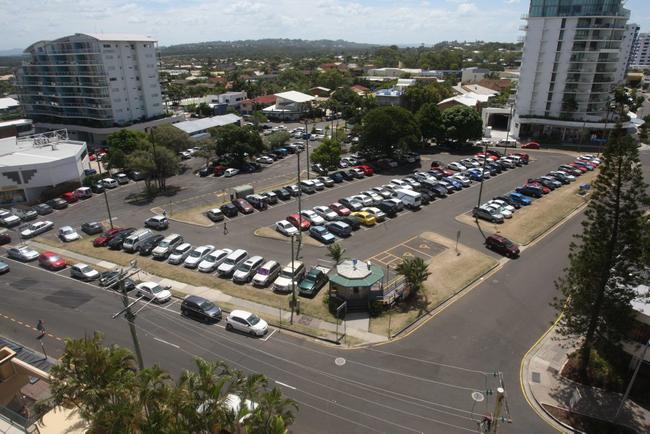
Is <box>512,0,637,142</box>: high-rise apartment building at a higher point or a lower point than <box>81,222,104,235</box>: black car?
higher

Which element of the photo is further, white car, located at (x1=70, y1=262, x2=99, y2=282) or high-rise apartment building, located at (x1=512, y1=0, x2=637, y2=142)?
high-rise apartment building, located at (x1=512, y1=0, x2=637, y2=142)

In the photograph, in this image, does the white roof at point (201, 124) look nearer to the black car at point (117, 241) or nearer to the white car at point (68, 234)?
the white car at point (68, 234)

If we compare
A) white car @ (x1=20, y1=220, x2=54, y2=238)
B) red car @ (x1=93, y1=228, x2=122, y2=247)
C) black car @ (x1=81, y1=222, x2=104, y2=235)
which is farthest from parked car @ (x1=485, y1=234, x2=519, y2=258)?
white car @ (x1=20, y1=220, x2=54, y2=238)

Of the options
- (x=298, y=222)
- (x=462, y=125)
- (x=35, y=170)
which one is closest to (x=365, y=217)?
(x=298, y=222)

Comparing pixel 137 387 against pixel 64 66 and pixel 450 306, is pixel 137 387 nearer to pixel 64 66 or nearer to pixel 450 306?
pixel 450 306

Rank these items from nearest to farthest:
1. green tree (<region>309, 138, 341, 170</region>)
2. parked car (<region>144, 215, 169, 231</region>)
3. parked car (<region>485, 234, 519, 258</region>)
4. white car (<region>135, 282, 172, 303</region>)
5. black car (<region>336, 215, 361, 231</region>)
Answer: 1. white car (<region>135, 282, 172, 303</region>)
2. parked car (<region>485, 234, 519, 258</region>)
3. black car (<region>336, 215, 361, 231</region>)
4. parked car (<region>144, 215, 169, 231</region>)
5. green tree (<region>309, 138, 341, 170</region>)

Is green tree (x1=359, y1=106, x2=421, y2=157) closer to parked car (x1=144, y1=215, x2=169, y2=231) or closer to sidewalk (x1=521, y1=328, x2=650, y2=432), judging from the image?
parked car (x1=144, y1=215, x2=169, y2=231)

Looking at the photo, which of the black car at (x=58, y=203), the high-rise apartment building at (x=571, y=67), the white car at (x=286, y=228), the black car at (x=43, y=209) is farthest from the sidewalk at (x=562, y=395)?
the high-rise apartment building at (x=571, y=67)

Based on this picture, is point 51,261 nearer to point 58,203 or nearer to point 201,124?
point 58,203
